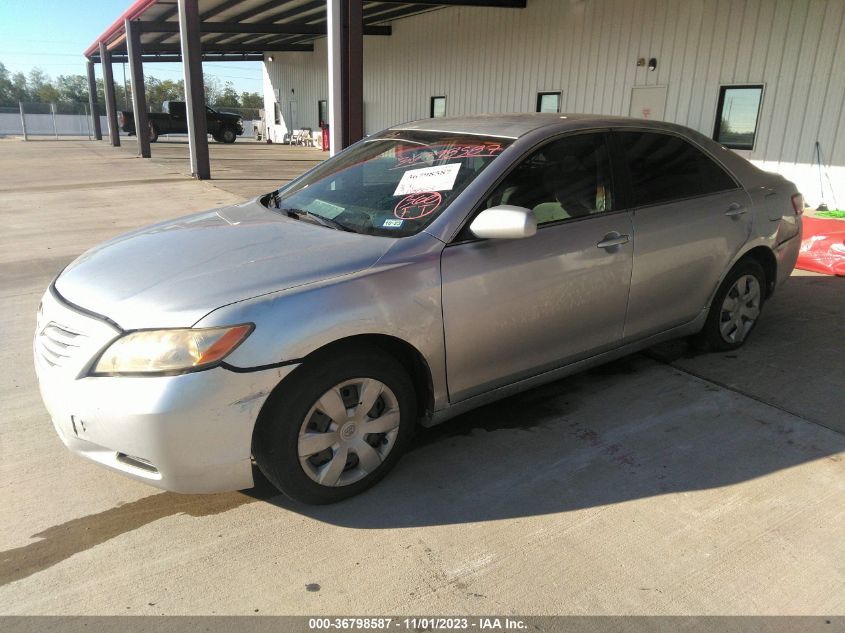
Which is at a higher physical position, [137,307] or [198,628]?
[137,307]

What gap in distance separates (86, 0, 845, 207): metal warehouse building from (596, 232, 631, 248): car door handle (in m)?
6.80

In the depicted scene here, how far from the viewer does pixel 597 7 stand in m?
13.0

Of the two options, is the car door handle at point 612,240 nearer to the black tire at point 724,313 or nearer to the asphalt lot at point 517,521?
the asphalt lot at point 517,521

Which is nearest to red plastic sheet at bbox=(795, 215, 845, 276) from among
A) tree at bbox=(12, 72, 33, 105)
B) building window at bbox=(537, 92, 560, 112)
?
building window at bbox=(537, 92, 560, 112)

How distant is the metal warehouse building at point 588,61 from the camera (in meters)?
9.59

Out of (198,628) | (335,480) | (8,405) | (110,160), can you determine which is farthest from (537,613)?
(110,160)

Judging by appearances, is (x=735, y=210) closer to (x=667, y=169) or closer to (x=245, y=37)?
(x=667, y=169)

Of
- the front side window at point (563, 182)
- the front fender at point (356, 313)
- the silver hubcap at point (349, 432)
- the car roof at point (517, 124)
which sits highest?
the car roof at point (517, 124)

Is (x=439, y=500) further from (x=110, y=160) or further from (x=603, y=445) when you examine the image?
(x=110, y=160)

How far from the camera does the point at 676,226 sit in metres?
3.72

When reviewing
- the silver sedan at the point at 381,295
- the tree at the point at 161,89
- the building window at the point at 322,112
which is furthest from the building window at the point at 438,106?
the tree at the point at 161,89

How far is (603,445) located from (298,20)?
935 inches

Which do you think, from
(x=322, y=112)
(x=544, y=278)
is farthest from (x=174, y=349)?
(x=322, y=112)

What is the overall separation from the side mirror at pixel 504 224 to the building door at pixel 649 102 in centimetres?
1029
